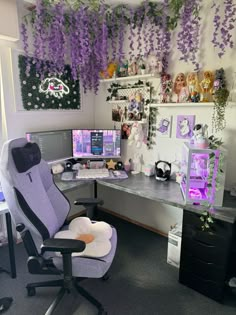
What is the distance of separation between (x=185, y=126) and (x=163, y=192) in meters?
0.74

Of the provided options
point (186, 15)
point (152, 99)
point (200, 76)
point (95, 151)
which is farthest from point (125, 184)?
point (186, 15)

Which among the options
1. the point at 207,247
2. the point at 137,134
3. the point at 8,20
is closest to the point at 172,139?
the point at 137,134

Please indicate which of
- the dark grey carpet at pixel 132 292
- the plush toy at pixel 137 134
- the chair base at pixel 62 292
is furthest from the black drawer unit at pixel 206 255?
the plush toy at pixel 137 134

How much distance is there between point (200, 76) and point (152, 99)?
54cm

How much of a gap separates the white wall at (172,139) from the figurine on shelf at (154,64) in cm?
12

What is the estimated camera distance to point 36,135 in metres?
2.27

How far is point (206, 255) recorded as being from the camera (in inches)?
66.6

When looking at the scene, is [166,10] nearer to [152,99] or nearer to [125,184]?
[152,99]

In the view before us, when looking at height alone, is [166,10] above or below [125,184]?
above

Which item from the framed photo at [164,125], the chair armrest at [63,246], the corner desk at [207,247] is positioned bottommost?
the corner desk at [207,247]

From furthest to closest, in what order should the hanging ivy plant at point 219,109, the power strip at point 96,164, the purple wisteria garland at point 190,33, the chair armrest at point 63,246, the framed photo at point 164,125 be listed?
the power strip at point 96,164 < the framed photo at point 164,125 < the purple wisteria garland at point 190,33 < the hanging ivy plant at point 219,109 < the chair armrest at point 63,246

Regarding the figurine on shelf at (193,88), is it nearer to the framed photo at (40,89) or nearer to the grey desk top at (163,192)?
the grey desk top at (163,192)

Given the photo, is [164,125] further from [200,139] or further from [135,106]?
[200,139]

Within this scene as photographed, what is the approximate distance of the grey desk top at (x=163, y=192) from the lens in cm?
160
